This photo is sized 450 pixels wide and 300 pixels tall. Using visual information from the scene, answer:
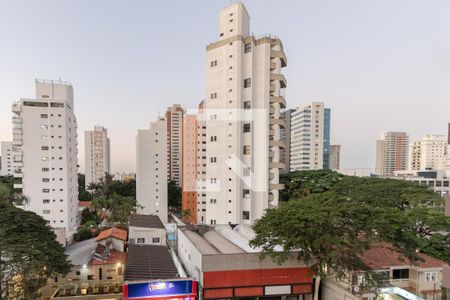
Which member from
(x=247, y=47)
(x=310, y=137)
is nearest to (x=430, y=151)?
(x=310, y=137)

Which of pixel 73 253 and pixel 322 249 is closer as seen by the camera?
pixel 322 249

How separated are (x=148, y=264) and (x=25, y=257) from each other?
895cm

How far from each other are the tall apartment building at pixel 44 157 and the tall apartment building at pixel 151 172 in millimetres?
13290

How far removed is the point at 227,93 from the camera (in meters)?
35.5

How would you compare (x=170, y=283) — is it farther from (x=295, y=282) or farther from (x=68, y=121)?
(x=68, y=121)

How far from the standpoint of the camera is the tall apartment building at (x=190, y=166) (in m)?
57.9


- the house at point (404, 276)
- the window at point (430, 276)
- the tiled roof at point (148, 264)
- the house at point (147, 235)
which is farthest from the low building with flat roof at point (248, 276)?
the house at point (147, 235)

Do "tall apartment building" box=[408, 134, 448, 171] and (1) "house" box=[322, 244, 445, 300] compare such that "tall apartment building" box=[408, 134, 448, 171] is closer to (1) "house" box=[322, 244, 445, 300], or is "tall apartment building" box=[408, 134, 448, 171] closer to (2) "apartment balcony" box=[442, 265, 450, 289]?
(1) "house" box=[322, 244, 445, 300]

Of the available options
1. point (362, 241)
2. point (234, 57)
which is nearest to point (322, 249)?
point (362, 241)

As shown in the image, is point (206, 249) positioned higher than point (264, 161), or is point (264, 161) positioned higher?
point (264, 161)

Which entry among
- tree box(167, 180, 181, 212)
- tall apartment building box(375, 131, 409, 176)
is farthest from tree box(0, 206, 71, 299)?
tall apartment building box(375, 131, 409, 176)

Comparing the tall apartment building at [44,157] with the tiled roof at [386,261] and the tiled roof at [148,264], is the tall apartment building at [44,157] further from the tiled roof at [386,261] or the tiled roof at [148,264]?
the tiled roof at [386,261]

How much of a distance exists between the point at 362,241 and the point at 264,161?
20.5m

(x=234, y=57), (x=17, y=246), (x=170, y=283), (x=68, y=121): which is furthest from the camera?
(x=68, y=121)
